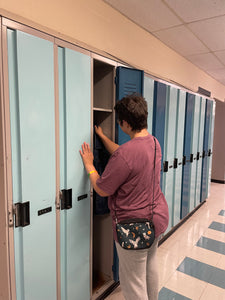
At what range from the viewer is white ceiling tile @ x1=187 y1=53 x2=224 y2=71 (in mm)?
3775

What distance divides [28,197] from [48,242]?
0.37 metres

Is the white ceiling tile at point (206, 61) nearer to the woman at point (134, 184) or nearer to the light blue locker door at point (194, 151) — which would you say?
the light blue locker door at point (194, 151)

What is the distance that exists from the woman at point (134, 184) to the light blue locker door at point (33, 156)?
0.37 metres

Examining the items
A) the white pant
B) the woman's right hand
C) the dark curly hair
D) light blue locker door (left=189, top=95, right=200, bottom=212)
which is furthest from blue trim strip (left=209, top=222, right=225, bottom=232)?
the dark curly hair

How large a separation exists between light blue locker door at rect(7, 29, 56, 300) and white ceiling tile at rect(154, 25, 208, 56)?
6.27 ft

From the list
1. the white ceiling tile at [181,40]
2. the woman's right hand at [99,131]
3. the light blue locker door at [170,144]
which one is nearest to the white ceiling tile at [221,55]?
the white ceiling tile at [181,40]

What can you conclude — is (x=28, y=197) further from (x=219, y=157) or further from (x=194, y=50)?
(x=219, y=157)

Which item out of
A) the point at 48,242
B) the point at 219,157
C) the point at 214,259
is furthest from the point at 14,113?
the point at 219,157

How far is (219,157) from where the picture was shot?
21.7ft

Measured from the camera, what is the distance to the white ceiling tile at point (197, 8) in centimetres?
211

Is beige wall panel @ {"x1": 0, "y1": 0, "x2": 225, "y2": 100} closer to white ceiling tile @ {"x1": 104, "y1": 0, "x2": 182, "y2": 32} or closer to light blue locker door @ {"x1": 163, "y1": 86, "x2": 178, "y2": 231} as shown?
white ceiling tile @ {"x1": 104, "y1": 0, "x2": 182, "y2": 32}

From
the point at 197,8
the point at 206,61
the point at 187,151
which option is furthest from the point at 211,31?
the point at 187,151

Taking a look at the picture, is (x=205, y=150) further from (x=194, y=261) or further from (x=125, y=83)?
(x=125, y=83)

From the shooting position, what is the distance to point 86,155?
1.74 metres
